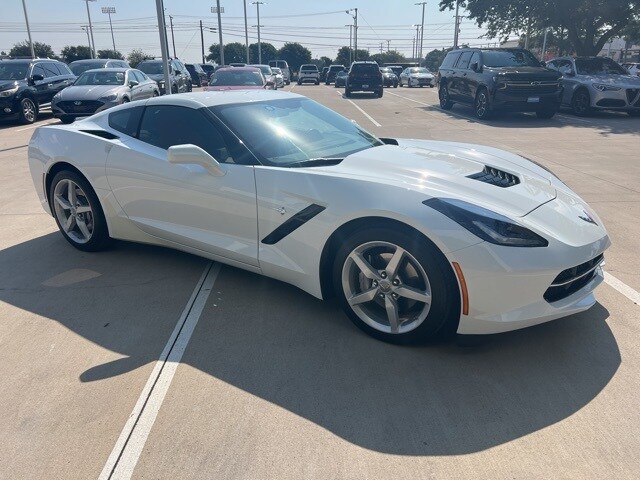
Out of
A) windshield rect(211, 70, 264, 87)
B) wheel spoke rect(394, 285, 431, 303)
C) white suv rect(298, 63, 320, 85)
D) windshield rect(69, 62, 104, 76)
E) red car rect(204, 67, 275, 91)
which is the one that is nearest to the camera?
wheel spoke rect(394, 285, 431, 303)

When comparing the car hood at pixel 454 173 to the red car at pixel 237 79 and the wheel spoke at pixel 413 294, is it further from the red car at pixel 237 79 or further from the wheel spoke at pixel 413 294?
the red car at pixel 237 79

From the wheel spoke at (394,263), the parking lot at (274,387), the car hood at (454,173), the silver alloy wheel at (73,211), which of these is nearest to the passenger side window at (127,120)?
the silver alloy wheel at (73,211)

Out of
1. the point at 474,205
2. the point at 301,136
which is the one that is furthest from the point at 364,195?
the point at 301,136

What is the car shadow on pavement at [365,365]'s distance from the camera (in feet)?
8.28

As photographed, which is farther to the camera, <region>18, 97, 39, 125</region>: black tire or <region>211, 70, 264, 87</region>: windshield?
<region>211, 70, 264, 87</region>: windshield

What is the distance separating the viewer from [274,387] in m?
2.80

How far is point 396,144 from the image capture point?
4.41 metres

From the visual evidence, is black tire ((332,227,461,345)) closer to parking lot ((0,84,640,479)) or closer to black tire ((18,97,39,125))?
parking lot ((0,84,640,479))

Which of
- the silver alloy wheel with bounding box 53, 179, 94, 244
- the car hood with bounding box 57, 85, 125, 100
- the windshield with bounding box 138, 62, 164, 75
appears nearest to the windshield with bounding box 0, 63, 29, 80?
the car hood with bounding box 57, 85, 125, 100

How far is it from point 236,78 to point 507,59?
7749 mm

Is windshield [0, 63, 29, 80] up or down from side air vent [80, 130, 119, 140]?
up

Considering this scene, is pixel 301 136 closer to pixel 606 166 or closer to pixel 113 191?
pixel 113 191

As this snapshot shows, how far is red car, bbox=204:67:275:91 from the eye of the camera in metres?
14.4

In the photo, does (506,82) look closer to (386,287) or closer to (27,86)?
(386,287)
